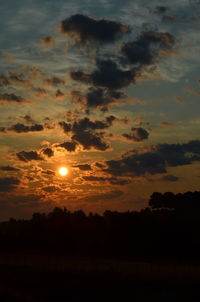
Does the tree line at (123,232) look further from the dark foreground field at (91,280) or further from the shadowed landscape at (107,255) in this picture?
the dark foreground field at (91,280)

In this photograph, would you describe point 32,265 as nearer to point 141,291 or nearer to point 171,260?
point 171,260

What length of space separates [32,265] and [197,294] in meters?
42.3

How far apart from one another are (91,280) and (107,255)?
2556 centimetres

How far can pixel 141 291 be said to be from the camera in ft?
191

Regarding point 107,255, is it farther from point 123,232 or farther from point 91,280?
point 91,280

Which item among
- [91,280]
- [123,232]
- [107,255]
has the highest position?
[123,232]

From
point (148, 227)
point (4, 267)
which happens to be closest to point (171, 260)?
point (148, 227)

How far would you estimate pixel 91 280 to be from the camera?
70750 mm

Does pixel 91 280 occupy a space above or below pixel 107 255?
below

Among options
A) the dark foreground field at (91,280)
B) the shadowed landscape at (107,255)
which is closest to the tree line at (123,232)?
the shadowed landscape at (107,255)

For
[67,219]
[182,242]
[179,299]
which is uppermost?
[67,219]

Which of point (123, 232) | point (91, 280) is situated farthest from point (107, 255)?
point (91, 280)

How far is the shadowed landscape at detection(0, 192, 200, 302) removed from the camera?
5775 centimetres

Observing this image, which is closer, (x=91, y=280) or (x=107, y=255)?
(x=91, y=280)
